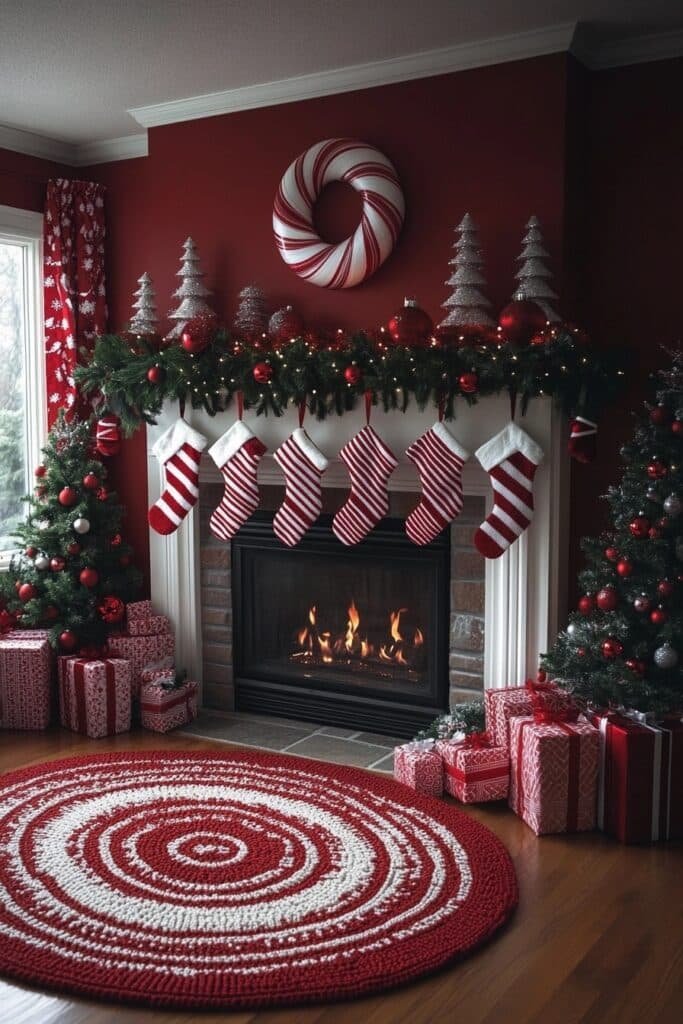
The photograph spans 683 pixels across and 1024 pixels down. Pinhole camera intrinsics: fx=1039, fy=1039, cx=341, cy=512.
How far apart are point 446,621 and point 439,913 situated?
60.1 inches

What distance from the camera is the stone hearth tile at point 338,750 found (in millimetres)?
4062

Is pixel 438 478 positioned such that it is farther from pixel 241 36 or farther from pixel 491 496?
pixel 241 36

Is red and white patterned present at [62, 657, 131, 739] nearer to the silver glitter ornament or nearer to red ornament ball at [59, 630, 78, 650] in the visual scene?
red ornament ball at [59, 630, 78, 650]

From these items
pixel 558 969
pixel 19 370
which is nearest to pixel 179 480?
pixel 19 370

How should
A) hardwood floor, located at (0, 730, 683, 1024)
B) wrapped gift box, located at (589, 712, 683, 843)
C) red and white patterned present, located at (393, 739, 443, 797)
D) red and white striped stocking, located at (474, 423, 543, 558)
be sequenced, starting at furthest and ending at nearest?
red and white striped stocking, located at (474, 423, 543, 558) → red and white patterned present, located at (393, 739, 443, 797) → wrapped gift box, located at (589, 712, 683, 843) → hardwood floor, located at (0, 730, 683, 1024)

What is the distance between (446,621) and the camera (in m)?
4.18

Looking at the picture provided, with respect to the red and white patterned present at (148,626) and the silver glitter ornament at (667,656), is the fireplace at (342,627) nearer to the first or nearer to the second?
the red and white patterned present at (148,626)

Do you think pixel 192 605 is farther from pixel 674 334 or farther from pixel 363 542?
pixel 674 334

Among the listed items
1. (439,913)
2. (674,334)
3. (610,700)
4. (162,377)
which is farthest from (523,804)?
(162,377)

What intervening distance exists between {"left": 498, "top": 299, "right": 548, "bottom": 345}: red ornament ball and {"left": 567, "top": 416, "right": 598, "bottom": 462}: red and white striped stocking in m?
0.34

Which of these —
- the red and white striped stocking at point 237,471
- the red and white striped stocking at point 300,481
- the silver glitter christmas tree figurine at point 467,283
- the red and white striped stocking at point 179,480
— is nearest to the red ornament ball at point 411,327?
the silver glitter christmas tree figurine at point 467,283

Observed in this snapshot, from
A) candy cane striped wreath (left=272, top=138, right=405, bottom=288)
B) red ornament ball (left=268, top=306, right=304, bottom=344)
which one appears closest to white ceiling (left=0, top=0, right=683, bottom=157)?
candy cane striped wreath (left=272, top=138, right=405, bottom=288)

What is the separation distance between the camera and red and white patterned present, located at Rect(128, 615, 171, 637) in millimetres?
4598

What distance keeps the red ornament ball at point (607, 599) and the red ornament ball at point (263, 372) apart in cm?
152
